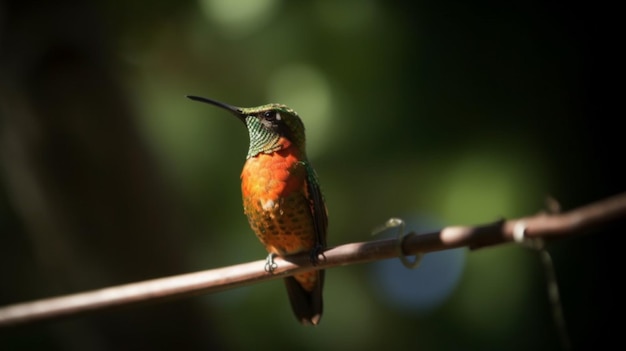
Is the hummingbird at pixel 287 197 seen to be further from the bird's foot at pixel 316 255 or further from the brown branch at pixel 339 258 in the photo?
the brown branch at pixel 339 258

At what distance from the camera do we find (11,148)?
3.45 m

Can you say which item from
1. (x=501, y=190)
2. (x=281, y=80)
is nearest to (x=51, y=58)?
(x=281, y=80)

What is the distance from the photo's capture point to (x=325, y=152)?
3070 mm

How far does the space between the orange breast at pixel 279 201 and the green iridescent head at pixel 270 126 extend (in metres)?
0.03

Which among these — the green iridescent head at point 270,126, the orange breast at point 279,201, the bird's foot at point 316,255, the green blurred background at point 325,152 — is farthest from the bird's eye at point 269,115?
the green blurred background at point 325,152

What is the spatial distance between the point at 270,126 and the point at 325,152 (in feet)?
4.07

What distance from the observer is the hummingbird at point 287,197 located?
6.27ft

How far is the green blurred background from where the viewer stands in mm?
2701

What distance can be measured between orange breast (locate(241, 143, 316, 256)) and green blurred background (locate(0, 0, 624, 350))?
60cm

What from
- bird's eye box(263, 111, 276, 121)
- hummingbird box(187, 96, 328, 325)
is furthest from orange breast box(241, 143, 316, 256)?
bird's eye box(263, 111, 276, 121)

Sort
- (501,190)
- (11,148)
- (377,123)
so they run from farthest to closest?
(11,148) < (377,123) < (501,190)

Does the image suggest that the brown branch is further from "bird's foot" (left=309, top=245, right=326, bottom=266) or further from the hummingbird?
the hummingbird

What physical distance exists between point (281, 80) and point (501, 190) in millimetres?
1015

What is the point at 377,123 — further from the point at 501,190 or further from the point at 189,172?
the point at 189,172
